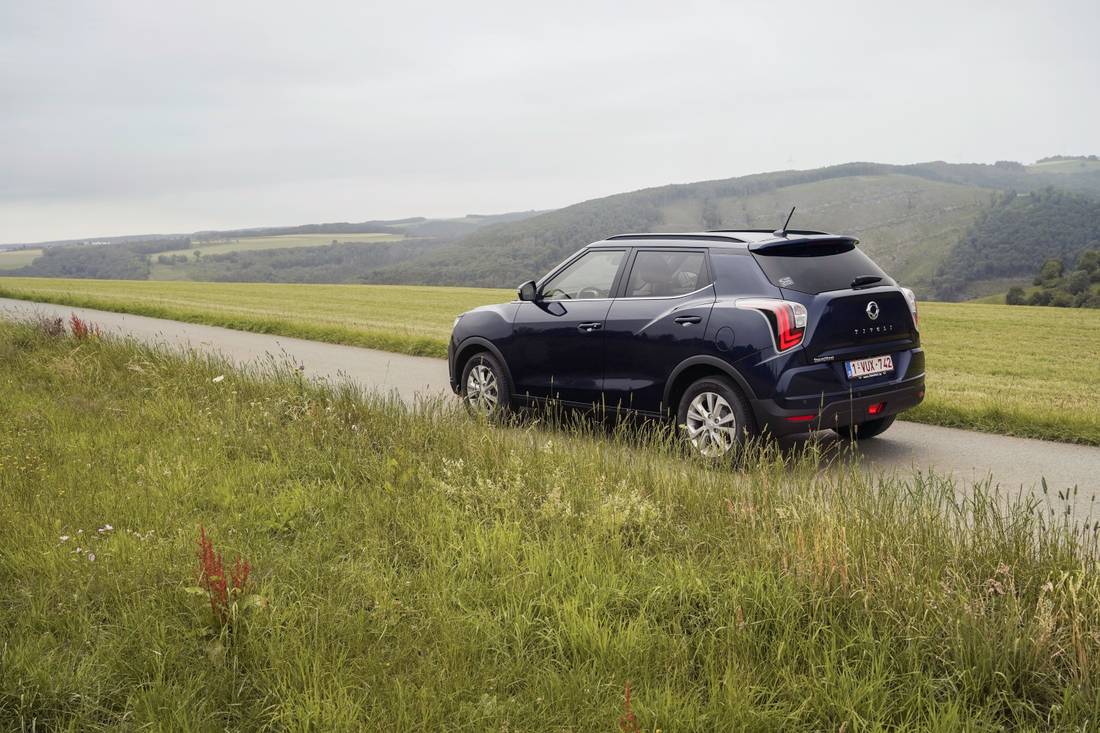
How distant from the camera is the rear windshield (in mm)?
6906

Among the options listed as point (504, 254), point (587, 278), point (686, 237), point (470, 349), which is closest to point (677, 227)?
point (504, 254)

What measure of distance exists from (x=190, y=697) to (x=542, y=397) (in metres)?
5.65

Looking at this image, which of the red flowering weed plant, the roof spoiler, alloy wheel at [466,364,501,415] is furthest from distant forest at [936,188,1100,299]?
the red flowering weed plant

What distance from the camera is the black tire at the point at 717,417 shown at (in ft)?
22.1

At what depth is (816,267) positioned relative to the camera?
7.06 m

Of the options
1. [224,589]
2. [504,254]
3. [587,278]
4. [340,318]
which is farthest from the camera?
[504,254]

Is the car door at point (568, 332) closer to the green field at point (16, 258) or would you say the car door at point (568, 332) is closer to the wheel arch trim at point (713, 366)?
the wheel arch trim at point (713, 366)

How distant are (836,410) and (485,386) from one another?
3.79 metres

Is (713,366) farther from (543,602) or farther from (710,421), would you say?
(543,602)

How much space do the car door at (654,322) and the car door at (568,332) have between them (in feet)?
0.57

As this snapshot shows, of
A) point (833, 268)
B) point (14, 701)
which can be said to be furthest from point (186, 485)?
point (833, 268)

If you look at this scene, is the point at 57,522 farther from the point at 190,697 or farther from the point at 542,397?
the point at 542,397

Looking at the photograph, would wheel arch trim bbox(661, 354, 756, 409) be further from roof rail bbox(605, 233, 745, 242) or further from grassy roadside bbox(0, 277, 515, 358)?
grassy roadside bbox(0, 277, 515, 358)

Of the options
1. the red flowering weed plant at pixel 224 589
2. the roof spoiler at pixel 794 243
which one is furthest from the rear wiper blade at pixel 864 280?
the red flowering weed plant at pixel 224 589
